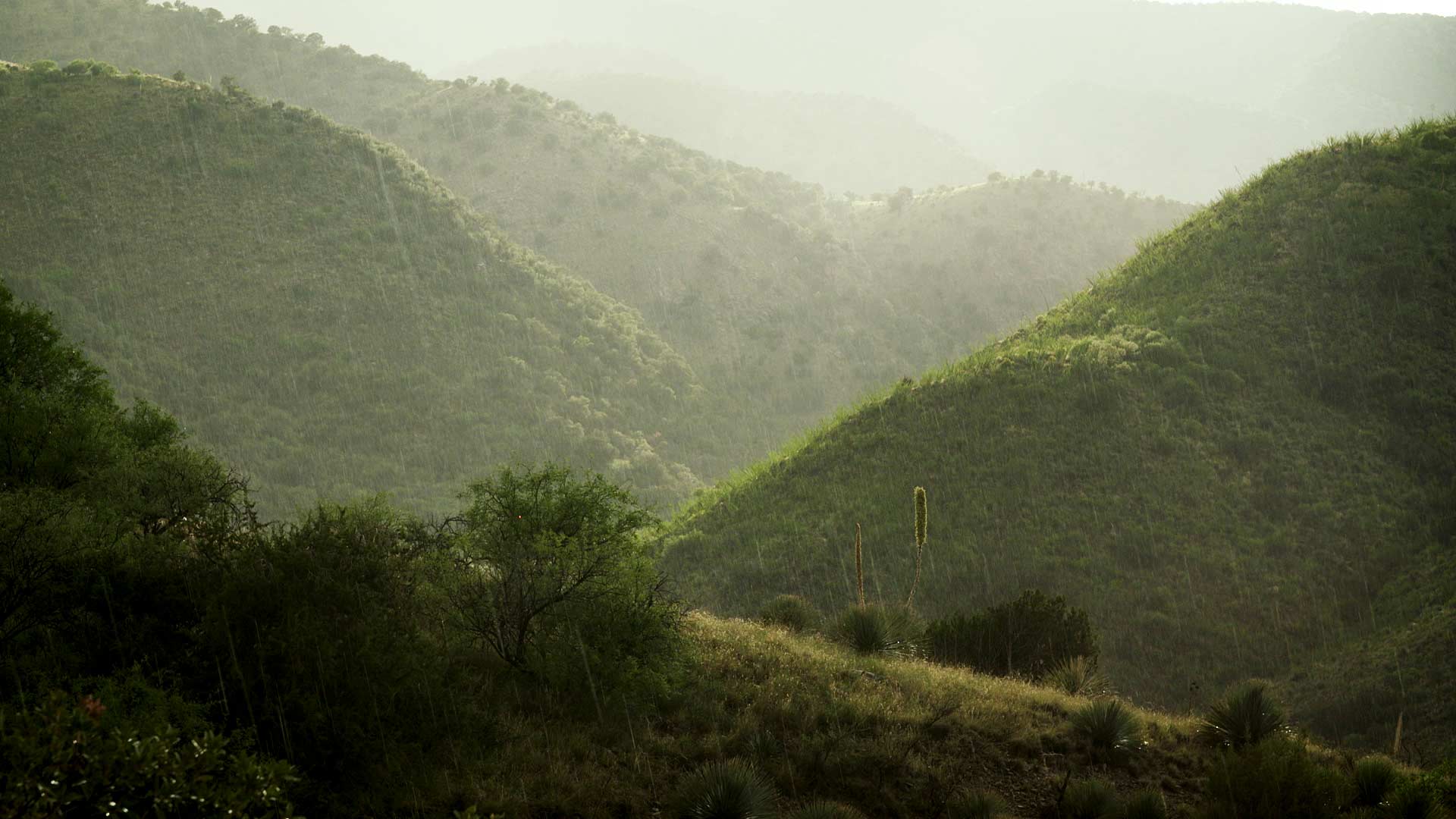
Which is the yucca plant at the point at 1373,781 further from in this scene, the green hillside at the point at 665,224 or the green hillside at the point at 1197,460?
the green hillside at the point at 665,224

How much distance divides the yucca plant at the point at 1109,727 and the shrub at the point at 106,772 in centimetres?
1017

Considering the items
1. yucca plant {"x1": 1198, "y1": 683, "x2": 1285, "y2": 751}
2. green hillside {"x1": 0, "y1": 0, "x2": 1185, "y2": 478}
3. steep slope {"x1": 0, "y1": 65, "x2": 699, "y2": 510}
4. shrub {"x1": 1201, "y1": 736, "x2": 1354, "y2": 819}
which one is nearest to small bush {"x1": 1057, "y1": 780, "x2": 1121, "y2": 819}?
shrub {"x1": 1201, "y1": 736, "x2": 1354, "y2": 819}

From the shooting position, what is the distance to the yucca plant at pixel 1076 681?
15.4 m

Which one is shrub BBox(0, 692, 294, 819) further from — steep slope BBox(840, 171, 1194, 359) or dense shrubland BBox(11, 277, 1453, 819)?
steep slope BBox(840, 171, 1194, 359)

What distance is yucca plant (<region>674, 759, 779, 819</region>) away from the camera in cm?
896

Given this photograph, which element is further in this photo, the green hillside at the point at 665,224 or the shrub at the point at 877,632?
the green hillside at the point at 665,224

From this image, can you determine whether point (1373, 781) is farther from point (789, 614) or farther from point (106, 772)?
point (106, 772)

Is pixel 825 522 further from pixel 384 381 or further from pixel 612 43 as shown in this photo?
pixel 612 43

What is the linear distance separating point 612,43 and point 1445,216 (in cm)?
16070

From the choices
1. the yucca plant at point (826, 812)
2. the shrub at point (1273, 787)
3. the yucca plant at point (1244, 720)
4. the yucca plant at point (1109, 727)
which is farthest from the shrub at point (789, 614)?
the yucca plant at point (826, 812)

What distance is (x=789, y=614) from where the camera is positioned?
18.6 metres

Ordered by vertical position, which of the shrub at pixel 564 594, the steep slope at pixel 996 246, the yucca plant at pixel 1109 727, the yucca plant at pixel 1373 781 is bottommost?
the yucca plant at pixel 1373 781

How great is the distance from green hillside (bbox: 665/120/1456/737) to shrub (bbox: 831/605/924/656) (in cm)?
698

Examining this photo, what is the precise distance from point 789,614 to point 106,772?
14.1 m
